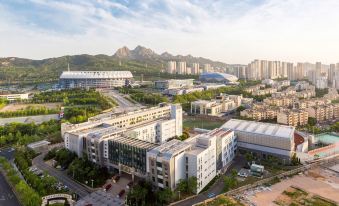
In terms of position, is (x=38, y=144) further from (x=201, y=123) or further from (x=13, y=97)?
(x=13, y=97)

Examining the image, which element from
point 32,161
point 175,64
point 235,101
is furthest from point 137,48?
point 32,161

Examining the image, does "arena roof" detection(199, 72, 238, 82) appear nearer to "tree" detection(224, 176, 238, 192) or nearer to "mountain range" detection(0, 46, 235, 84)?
"mountain range" detection(0, 46, 235, 84)

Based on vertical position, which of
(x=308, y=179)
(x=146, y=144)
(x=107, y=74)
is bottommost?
(x=308, y=179)

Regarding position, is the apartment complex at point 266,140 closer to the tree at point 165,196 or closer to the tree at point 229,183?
the tree at point 229,183

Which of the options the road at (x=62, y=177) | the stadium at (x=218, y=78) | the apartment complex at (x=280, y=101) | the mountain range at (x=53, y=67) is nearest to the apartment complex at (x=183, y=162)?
the road at (x=62, y=177)

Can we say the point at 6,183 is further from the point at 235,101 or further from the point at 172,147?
the point at 235,101

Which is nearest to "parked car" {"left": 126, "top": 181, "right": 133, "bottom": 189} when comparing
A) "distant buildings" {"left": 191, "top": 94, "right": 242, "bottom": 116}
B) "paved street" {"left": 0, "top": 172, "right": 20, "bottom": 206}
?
"paved street" {"left": 0, "top": 172, "right": 20, "bottom": 206}
